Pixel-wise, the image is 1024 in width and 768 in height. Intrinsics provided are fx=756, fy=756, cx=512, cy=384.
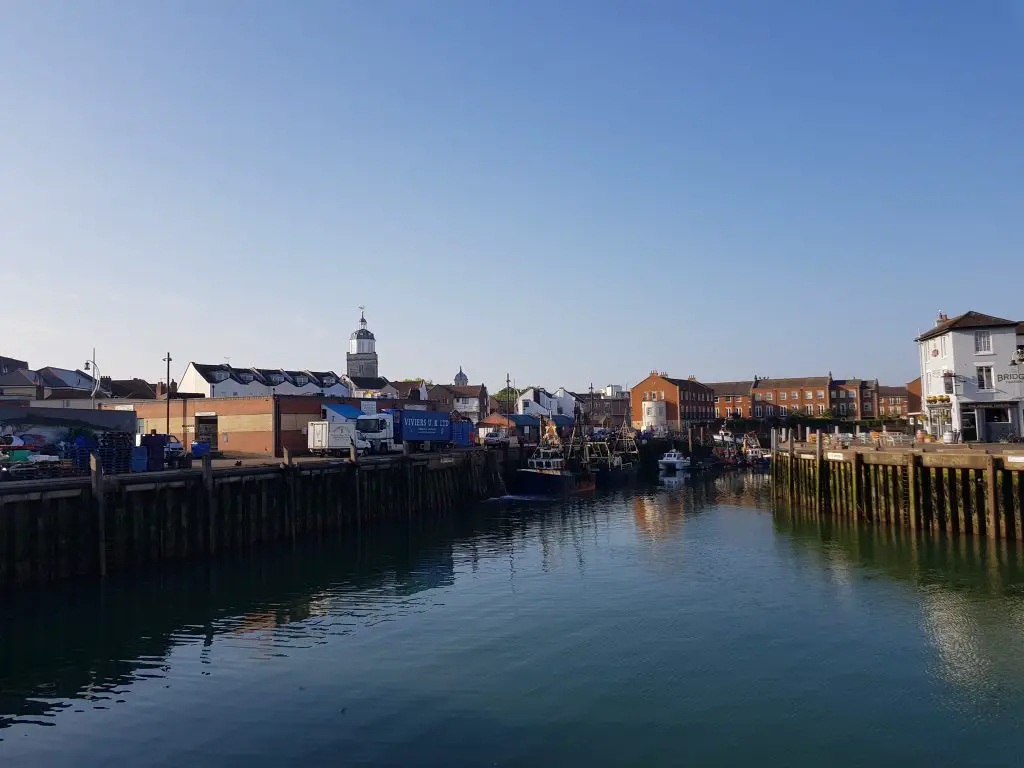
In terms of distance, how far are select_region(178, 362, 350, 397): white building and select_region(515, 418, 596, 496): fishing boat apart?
36092 mm

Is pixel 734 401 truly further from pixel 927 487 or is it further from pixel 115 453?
pixel 115 453

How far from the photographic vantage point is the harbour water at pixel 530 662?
14.9 m

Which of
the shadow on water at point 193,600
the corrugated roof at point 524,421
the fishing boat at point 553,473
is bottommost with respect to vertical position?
the shadow on water at point 193,600

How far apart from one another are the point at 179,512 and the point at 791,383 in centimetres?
13166

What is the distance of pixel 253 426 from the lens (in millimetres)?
58531

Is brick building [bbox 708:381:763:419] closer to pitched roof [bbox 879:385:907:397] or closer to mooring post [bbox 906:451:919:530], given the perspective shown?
pitched roof [bbox 879:385:907:397]

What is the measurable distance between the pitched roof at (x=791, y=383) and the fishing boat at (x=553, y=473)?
265ft

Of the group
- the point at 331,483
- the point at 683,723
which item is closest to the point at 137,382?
the point at 331,483

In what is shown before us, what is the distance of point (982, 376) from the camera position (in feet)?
168

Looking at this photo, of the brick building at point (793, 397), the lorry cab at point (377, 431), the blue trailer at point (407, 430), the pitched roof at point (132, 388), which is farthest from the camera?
the brick building at point (793, 397)

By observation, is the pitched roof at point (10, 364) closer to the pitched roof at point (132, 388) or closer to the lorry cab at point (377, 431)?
the pitched roof at point (132, 388)

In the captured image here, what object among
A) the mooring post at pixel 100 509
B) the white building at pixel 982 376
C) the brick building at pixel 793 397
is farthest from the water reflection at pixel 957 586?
the brick building at pixel 793 397

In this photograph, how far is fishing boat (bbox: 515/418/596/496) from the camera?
66688 millimetres

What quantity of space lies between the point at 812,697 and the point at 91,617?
70.9 ft
